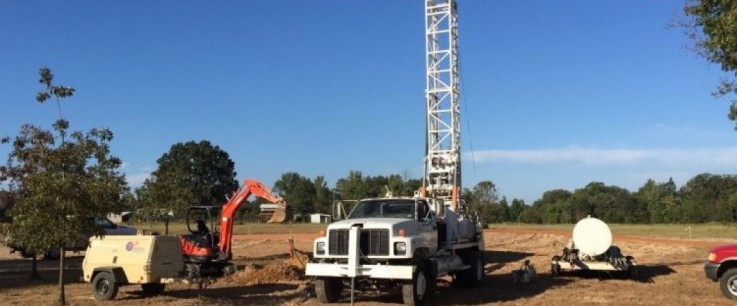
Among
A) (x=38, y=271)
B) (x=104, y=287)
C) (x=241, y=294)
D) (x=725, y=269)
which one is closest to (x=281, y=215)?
(x=241, y=294)

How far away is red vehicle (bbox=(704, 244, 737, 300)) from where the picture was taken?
15.6m

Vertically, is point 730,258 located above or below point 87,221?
below

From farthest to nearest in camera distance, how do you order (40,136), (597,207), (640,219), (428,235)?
(597,207) < (640,219) < (40,136) < (428,235)

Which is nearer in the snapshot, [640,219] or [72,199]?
[72,199]

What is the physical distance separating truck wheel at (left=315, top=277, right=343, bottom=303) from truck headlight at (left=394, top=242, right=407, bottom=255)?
5.99ft

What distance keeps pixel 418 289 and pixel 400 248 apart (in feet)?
3.22

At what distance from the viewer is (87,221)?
14219 mm

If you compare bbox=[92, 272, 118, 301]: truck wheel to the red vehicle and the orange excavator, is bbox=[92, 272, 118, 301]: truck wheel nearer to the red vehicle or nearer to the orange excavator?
the orange excavator

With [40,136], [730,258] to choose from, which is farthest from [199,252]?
[730,258]

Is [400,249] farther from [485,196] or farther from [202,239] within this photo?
[485,196]

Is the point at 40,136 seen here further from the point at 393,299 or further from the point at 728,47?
the point at 728,47

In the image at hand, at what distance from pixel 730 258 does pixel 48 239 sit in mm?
14566

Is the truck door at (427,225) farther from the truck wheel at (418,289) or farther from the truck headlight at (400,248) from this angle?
the truck headlight at (400,248)

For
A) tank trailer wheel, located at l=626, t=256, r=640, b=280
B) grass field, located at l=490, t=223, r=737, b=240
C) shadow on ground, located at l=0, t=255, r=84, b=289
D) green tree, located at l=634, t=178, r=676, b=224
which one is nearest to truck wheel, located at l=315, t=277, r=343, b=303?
tank trailer wheel, located at l=626, t=256, r=640, b=280
